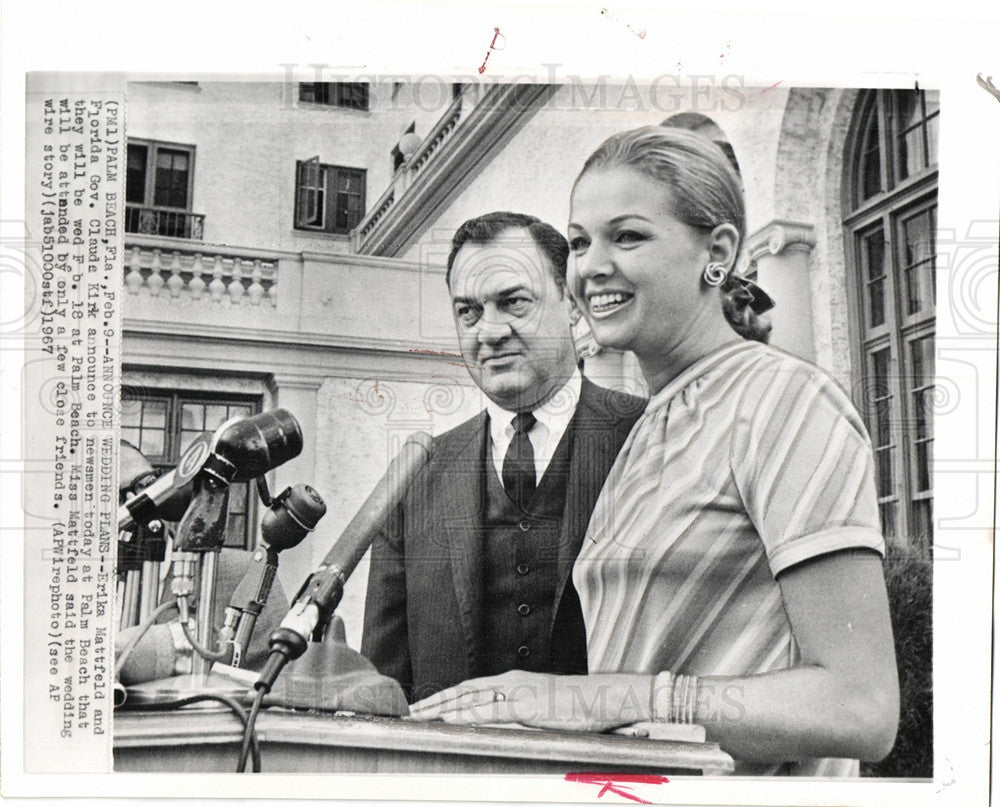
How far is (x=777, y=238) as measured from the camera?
7.22 m

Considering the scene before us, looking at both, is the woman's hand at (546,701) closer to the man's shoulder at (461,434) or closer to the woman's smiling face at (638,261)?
the man's shoulder at (461,434)

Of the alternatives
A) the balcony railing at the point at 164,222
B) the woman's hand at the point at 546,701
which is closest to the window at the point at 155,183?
the balcony railing at the point at 164,222

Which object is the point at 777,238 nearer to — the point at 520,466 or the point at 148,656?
the point at 520,466

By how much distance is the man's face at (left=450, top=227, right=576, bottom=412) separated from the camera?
731 cm

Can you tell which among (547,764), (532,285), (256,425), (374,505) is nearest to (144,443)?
(256,425)

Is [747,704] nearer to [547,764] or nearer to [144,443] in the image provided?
[547,764]

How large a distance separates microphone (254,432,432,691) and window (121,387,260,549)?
0.45 metres

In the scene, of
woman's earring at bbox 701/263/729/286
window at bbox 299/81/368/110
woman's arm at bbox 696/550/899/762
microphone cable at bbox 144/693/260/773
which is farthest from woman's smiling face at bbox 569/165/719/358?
microphone cable at bbox 144/693/260/773

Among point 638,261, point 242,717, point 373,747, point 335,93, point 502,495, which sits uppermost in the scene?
point 335,93

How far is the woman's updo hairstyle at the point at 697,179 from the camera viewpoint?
7.22 metres

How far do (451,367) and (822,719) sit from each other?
2786mm

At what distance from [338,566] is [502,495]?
100 centimetres

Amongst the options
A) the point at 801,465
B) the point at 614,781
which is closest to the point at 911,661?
the point at 801,465

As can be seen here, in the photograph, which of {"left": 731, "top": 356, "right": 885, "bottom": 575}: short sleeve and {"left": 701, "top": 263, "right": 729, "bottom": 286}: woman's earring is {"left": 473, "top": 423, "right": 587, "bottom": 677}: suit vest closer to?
{"left": 731, "top": 356, "right": 885, "bottom": 575}: short sleeve
